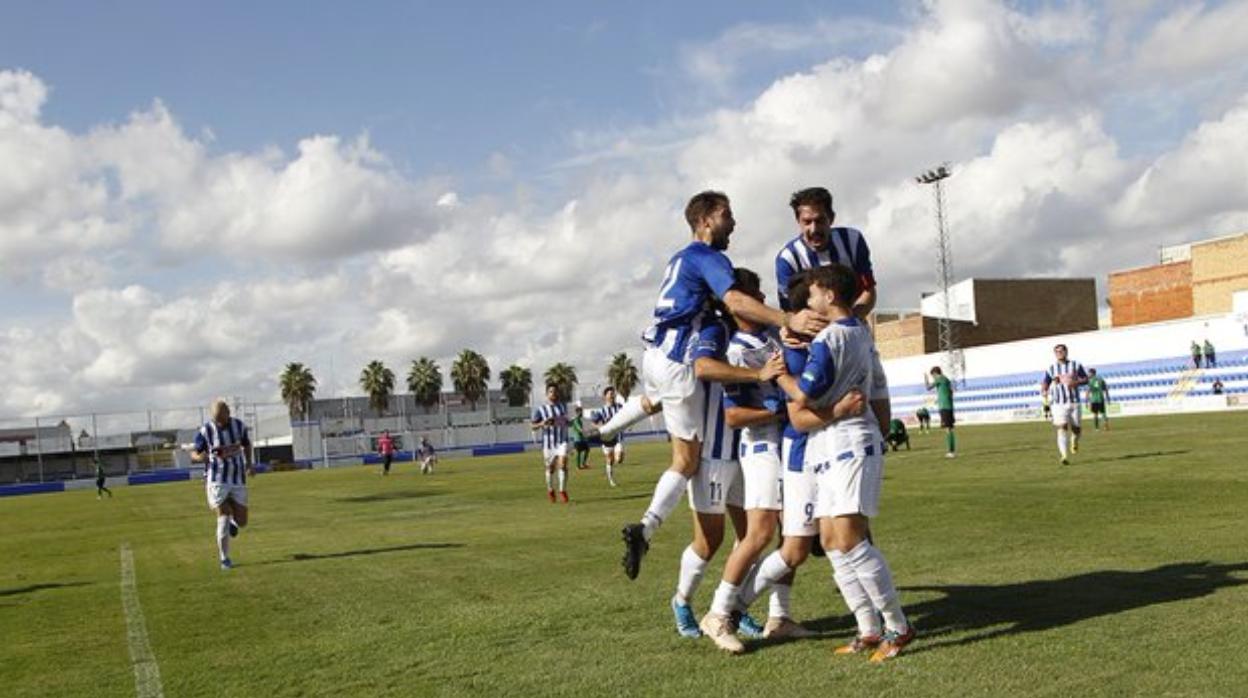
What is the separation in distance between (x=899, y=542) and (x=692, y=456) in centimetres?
472

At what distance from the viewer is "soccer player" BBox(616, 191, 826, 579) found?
6594 mm

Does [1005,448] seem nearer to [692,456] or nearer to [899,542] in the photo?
[899,542]

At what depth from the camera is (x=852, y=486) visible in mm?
5812

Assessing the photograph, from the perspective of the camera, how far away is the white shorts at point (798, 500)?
613cm

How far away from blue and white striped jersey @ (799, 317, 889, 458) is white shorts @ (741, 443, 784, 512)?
0.45m

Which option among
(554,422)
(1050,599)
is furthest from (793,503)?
(554,422)

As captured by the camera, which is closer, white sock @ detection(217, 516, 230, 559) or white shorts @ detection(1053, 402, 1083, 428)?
white sock @ detection(217, 516, 230, 559)

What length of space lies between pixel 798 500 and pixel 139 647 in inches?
195

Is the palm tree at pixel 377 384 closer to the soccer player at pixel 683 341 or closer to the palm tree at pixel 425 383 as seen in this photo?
the palm tree at pixel 425 383

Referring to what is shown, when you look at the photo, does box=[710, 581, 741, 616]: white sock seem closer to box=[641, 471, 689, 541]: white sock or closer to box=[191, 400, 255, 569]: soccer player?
box=[641, 471, 689, 541]: white sock

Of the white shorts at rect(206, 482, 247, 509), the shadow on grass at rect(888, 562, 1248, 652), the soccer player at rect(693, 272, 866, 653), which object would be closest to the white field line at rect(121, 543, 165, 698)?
the white shorts at rect(206, 482, 247, 509)

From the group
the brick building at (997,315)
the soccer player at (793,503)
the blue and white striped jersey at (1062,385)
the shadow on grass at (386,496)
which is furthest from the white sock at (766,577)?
the brick building at (997,315)

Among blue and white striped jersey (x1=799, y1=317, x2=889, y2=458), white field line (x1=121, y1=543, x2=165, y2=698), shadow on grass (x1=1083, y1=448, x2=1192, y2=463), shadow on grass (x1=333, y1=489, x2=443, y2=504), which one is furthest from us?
shadow on grass (x1=333, y1=489, x2=443, y2=504)

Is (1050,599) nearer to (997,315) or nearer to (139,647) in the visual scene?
(139,647)
